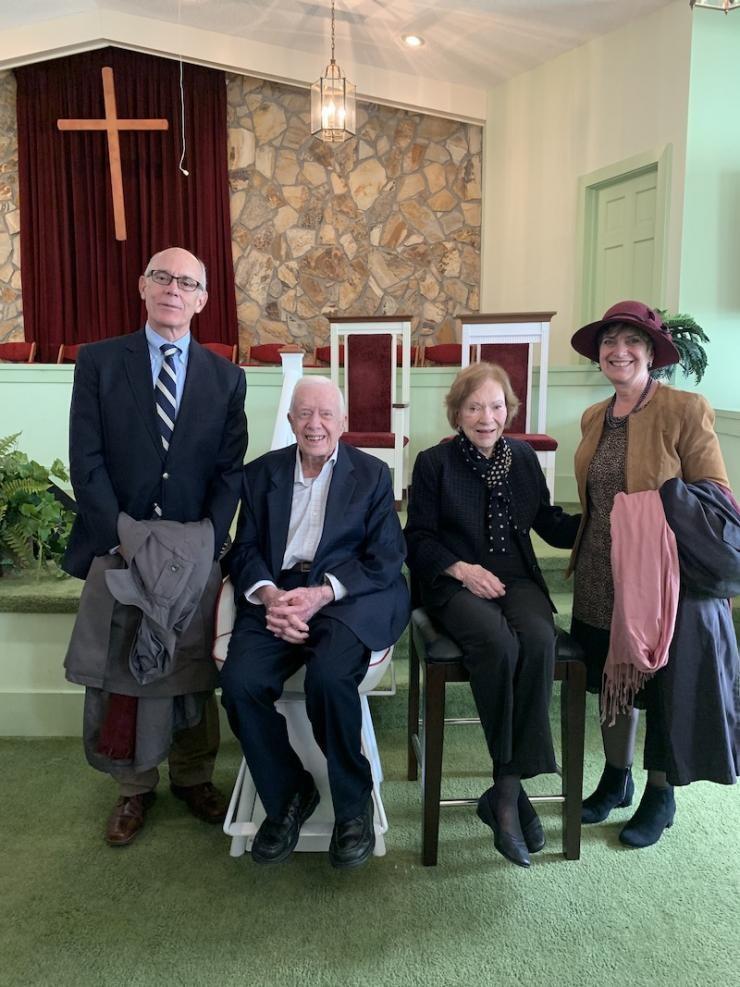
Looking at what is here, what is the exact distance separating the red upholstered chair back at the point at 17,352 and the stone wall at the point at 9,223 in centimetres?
44

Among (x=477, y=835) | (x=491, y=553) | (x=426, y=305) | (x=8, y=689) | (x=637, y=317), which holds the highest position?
(x=426, y=305)

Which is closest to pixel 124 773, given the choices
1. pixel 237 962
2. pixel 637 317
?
pixel 237 962

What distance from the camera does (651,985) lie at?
1.56 m

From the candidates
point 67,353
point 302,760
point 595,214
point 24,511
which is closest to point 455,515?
point 302,760

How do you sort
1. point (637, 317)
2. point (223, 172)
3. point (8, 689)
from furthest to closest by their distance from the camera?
point (223, 172)
point (8, 689)
point (637, 317)

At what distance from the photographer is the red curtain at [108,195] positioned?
242 inches

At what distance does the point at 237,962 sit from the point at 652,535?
136cm

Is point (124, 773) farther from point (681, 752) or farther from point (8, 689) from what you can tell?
point (681, 752)

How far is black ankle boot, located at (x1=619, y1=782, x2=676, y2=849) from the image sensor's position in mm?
2033

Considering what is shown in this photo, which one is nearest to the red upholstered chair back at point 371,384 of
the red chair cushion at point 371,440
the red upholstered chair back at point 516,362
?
the red chair cushion at point 371,440

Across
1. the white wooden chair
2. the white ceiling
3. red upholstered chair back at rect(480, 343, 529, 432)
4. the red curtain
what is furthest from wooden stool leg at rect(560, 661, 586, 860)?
the red curtain

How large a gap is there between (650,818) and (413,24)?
5.20m

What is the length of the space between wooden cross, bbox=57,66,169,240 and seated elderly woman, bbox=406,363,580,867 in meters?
4.57

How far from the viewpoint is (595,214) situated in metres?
5.32
